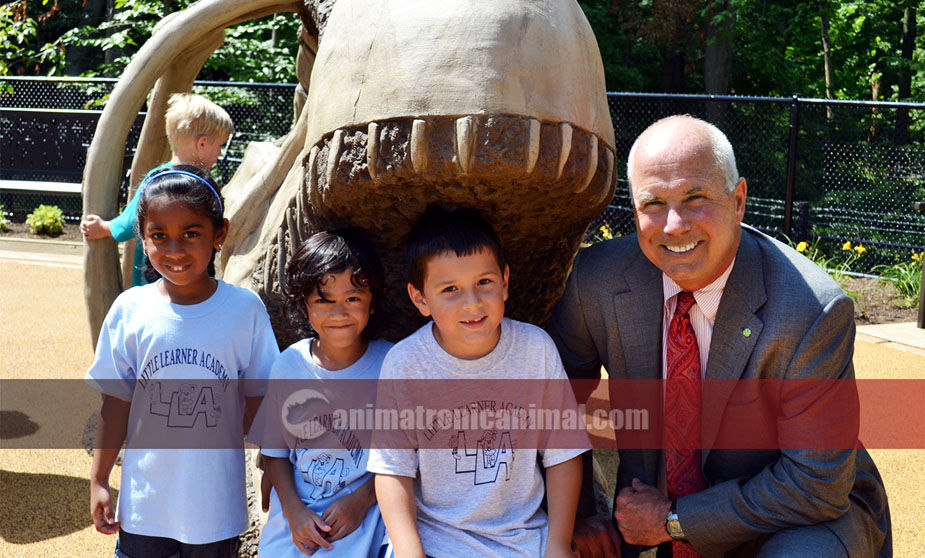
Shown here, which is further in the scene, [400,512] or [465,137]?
[400,512]

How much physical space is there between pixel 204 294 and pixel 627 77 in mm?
13490

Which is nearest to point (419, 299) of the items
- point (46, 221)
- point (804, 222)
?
point (804, 222)

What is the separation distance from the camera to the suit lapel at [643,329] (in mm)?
2170

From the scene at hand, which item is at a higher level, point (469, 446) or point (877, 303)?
point (469, 446)

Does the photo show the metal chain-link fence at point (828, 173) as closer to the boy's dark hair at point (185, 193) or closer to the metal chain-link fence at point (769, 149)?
the metal chain-link fence at point (769, 149)

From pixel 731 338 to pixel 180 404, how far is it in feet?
4.41

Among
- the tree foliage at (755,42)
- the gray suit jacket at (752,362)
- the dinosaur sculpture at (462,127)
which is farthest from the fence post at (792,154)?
the dinosaur sculpture at (462,127)

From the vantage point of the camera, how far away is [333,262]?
1.95 metres

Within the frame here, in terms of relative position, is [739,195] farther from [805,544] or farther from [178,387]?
[178,387]

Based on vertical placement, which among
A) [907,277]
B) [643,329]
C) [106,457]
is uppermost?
[643,329]

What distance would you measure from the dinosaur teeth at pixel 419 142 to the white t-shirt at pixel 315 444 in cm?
64

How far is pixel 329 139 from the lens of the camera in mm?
1815

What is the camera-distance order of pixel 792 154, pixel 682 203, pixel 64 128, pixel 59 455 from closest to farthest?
1. pixel 682 203
2. pixel 59 455
3. pixel 792 154
4. pixel 64 128

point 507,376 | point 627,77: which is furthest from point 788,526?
point 627,77
